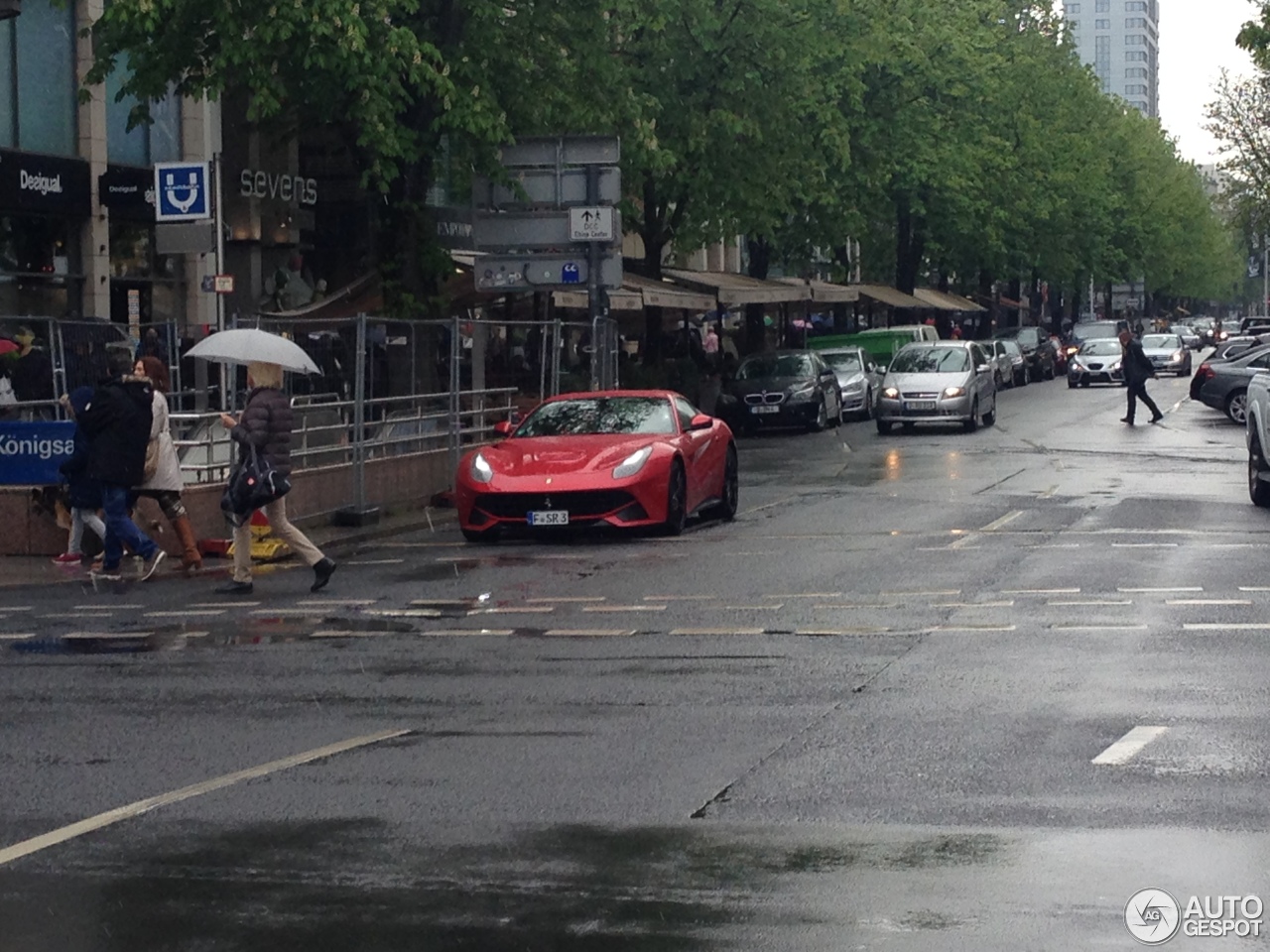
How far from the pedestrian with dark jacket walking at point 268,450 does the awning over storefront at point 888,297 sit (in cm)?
4621

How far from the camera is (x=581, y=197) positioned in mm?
27547

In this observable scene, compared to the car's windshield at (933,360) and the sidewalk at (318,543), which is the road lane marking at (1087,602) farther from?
the car's windshield at (933,360)

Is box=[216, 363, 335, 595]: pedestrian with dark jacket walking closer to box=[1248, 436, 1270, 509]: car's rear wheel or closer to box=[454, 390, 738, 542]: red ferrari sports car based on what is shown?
box=[454, 390, 738, 542]: red ferrari sports car

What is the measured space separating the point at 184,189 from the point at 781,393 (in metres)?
19.2

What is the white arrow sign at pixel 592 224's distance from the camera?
27141mm

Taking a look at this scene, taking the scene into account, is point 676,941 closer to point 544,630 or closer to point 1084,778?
point 1084,778

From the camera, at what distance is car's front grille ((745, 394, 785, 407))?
129ft

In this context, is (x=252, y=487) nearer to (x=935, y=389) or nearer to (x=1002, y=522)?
(x=1002, y=522)

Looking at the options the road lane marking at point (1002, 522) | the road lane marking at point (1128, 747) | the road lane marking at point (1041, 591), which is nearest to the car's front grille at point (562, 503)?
the road lane marking at point (1002, 522)

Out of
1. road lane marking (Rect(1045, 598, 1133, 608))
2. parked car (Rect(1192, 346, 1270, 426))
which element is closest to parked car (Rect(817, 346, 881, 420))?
parked car (Rect(1192, 346, 1270, 426))

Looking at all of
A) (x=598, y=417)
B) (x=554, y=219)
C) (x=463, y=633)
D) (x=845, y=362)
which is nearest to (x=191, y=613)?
(x=463, y=633)

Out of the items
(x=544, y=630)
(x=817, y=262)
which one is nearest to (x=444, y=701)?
(x=544, y=630)

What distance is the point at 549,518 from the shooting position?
60.2 ft

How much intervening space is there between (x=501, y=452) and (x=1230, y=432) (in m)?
19.6
